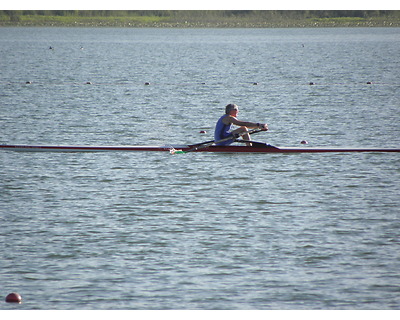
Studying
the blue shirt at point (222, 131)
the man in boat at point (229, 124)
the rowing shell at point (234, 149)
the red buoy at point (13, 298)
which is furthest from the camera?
the rowing shell at point (234, 149)

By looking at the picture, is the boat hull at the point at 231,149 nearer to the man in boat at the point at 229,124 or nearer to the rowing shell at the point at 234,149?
the rowing shell at the point at 234,149

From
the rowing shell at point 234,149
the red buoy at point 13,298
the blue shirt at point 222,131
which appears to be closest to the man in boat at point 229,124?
the blue shirt at point 222,131

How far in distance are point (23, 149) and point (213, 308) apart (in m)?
11.3

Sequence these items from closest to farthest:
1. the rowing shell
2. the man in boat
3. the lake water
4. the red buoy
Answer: the red buoy
the lake water
the man in boat
the rowing shell

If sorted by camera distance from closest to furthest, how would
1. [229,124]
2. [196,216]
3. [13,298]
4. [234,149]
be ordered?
1. [13,298]
2. [196,216]
3. [229,124]
4. [234,149]

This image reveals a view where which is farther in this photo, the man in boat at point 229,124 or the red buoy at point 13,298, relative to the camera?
the man in boat at point 229,124

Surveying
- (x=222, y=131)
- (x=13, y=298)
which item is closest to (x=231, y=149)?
(x=222, y=131)

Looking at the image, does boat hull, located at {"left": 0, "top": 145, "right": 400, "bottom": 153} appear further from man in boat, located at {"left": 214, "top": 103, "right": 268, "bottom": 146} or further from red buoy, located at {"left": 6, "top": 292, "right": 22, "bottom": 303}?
red buoy, located at {"left": 6, "top": 292, "right": 22, "bottom": 303}

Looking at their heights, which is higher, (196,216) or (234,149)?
(234,149)

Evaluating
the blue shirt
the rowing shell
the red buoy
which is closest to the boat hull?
the rowing shell

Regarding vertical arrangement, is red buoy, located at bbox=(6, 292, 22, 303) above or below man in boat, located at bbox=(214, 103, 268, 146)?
below

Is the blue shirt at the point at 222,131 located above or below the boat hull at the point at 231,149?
above

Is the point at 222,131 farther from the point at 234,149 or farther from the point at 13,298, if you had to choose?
the point at 13,298

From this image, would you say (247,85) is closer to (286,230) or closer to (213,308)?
(286,230)
